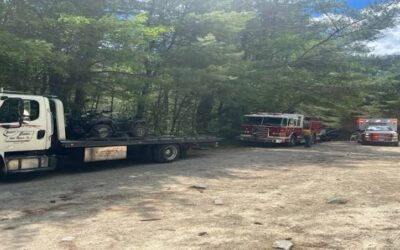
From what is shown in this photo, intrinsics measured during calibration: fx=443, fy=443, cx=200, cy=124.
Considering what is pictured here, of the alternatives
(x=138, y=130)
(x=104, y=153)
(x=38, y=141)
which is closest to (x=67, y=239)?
(x=38, y=141)

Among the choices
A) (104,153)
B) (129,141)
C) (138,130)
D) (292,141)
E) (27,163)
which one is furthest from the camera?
(292,141)

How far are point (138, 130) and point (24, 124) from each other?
430 cm

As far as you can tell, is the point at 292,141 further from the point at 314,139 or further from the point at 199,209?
the point at 199,209

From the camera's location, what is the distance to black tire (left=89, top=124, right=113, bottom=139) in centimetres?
1372

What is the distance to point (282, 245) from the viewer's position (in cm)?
610

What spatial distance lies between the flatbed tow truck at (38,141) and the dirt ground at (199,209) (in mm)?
506

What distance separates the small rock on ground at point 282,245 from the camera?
19.7ft

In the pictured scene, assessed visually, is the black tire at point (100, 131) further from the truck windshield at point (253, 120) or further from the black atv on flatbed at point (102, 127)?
the truck windshield at point (253, 120)

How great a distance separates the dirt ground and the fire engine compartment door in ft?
1.48

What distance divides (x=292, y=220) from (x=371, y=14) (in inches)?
881

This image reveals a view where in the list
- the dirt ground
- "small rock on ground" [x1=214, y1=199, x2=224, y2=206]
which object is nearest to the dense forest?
the dirt ground

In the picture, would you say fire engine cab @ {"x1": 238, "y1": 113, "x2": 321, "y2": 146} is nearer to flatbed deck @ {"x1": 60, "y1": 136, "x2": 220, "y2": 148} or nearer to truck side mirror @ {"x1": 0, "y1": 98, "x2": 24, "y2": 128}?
A: flatbed deck @ {"x1": 60, "y1": 136, "x2": 220, "y2": 148}

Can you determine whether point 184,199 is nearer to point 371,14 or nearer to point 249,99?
point 249,99

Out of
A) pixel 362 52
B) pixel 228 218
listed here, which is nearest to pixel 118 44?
pixel 228 218
